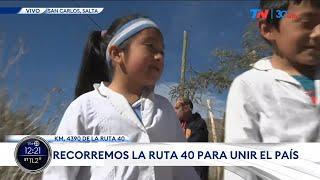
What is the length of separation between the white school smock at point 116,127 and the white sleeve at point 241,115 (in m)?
0.30

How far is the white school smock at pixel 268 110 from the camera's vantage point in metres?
2.59

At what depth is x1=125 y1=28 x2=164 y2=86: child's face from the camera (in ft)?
8.71

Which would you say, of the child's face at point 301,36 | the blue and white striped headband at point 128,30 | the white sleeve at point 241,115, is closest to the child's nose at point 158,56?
the blue and white striped headband at point 128,30

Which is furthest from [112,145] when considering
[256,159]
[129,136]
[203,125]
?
[256,159]

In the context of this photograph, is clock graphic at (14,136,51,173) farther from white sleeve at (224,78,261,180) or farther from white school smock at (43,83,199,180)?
white sleeve at (224,78,261,180)

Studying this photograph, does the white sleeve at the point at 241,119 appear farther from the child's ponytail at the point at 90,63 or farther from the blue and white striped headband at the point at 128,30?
the child's ponytail at the point at 90,63

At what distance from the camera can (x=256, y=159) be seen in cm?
261

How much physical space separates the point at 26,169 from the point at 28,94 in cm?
45

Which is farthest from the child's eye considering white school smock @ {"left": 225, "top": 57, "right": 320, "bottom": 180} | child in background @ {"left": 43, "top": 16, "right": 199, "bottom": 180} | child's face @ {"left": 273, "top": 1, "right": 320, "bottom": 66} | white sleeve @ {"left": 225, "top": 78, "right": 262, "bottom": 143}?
child in background @ {"left": 43, "top": 16, "right": 199, "bottom": 180}

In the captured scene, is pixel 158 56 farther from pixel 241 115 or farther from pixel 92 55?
pixel 241 115

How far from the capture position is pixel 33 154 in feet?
8.79

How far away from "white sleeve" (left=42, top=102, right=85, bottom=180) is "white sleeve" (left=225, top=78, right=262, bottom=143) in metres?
0.87

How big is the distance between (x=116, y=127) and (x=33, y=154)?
530 millimetres

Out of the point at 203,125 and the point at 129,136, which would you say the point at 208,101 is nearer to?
the point at 203,125
